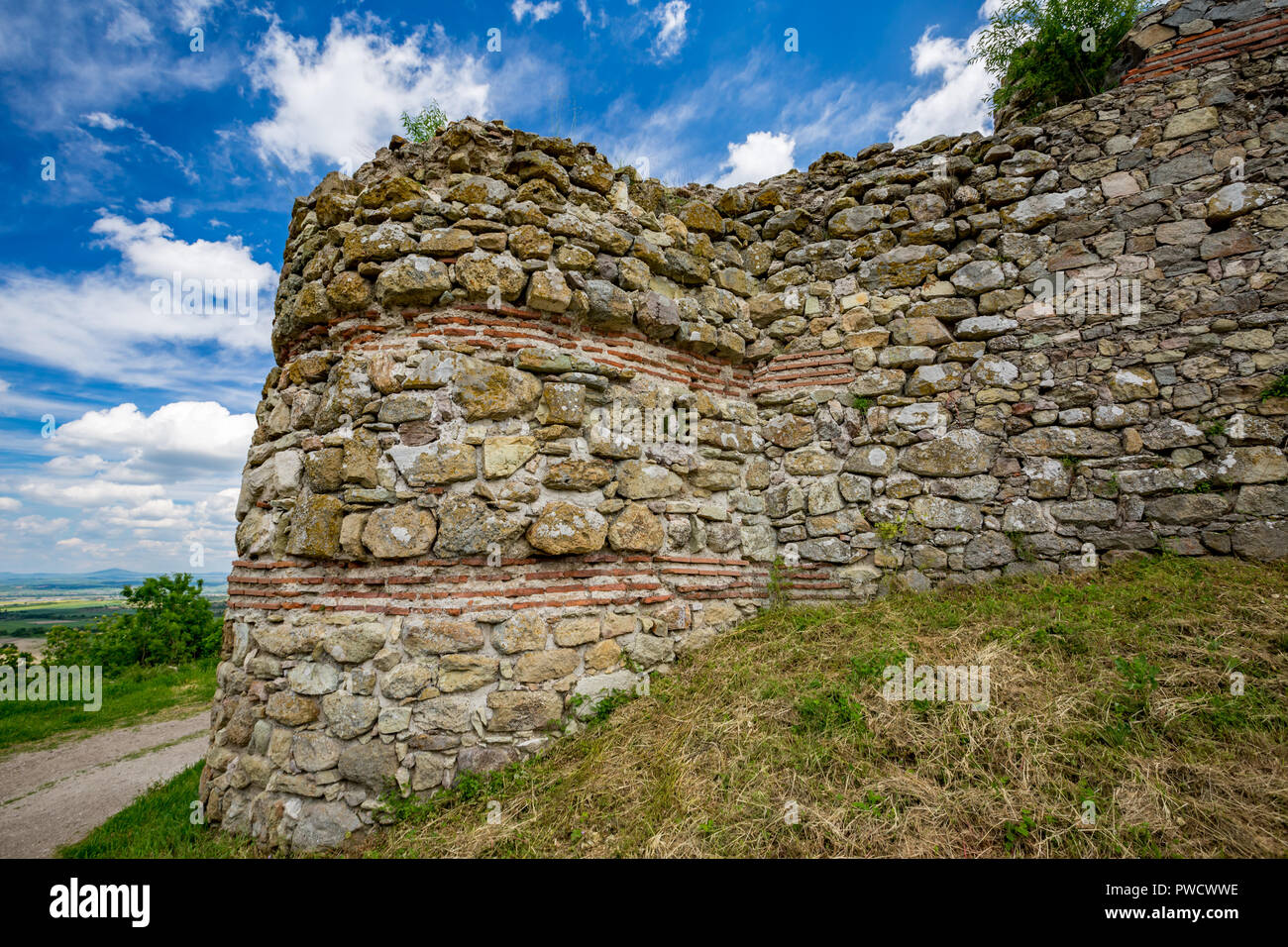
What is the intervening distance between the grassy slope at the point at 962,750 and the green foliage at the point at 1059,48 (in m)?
4.57

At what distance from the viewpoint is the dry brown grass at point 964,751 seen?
250cm

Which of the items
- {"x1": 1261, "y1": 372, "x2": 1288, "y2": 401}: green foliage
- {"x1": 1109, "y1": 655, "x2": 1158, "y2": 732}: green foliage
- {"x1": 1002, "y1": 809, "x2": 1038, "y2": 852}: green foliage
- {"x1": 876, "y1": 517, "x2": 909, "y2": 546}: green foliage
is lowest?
{"x1": 1002, "y1": 809, "x2": 1038, "y2": 852}: green foliage

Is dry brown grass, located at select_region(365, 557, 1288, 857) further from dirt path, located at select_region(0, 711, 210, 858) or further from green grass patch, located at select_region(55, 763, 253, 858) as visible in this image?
dirt path, located at select_region(0, 711, 210, 858)

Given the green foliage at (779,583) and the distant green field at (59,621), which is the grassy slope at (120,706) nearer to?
the distant green field at (59,621)

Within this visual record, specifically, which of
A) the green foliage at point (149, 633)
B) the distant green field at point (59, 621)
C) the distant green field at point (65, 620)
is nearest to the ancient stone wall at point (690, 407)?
the distant green field at point (65, 620)

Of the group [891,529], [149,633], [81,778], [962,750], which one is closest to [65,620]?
[149,633]

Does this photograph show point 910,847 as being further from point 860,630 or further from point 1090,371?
point 1090,371

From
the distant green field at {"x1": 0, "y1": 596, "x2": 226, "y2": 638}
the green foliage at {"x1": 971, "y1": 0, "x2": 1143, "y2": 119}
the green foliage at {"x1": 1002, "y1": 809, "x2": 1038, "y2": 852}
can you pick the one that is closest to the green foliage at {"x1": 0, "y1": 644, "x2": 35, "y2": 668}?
the distant green field at {"x1": 0, "y1": 596, "x2": 226, "y2": 638}

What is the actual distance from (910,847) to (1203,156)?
5.78m

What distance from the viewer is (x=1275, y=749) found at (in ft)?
8.44

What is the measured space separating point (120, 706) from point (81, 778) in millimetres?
3339

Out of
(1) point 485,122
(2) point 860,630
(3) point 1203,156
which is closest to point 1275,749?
(2) point 860,630

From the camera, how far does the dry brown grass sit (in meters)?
2.50

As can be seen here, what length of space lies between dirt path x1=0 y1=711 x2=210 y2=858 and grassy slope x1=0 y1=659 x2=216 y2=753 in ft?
1.89
